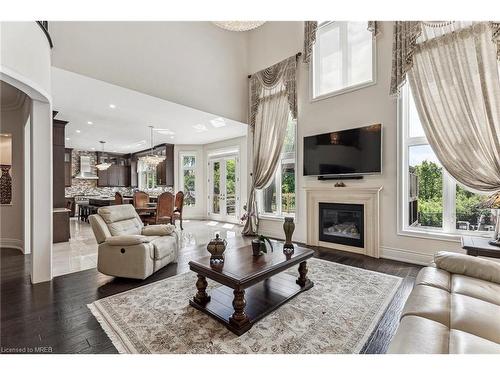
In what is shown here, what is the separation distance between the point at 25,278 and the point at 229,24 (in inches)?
163

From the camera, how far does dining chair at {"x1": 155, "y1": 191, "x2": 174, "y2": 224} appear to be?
586 cm

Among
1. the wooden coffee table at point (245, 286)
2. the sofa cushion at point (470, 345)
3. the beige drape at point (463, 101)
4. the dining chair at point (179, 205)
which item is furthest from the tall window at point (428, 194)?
the dining chair at point (179, 205)

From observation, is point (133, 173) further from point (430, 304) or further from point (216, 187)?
point (430, 304)

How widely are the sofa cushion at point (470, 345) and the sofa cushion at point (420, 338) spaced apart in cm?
3

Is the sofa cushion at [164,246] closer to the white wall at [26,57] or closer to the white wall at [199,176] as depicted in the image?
the white wall at [26,57]

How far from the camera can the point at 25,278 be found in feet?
10.1

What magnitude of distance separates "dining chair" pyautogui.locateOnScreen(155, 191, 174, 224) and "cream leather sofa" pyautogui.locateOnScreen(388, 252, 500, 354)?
5.25 meters

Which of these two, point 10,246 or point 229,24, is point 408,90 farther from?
point 10,246

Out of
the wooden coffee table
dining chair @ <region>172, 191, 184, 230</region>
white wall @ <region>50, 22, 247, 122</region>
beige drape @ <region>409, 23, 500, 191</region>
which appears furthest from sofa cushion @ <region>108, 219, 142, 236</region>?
beige drape @ <region>409, 23, 500, 191</region>

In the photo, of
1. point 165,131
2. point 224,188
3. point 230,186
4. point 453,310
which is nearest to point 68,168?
point 165,131

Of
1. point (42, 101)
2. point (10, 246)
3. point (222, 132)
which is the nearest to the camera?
point (42, 101)

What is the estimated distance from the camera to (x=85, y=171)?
1038cm
